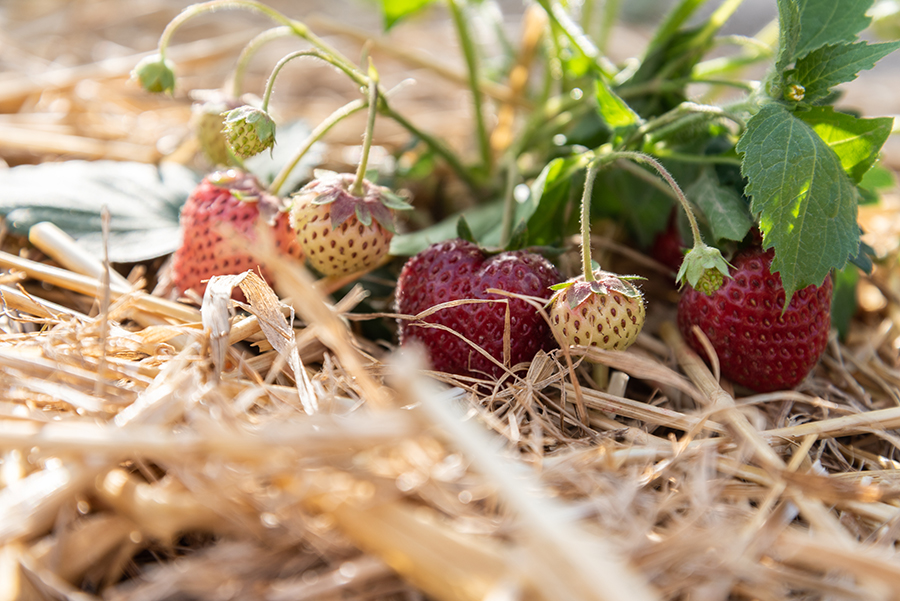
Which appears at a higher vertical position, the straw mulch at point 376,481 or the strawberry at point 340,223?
the strawberry at point 340,223

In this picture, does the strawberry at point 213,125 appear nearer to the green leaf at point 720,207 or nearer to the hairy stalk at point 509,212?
the hairy stalk at point 509,212

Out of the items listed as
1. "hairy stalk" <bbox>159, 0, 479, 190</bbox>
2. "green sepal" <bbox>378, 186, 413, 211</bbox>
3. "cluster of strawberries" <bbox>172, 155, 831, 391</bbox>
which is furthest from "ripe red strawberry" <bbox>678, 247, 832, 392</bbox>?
"hairy stalk" <bbox>159, 0, 479, 190</bbox>

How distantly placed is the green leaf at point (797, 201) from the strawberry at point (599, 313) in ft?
0.59

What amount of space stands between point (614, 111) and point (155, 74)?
0.70 meters

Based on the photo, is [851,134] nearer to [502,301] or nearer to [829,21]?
[829,21]

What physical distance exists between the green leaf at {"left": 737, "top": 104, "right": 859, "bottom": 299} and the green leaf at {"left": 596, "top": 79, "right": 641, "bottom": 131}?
0.16 meters

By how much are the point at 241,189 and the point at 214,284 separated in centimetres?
21

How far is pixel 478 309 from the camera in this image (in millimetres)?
848

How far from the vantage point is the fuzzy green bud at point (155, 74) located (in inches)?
39.8

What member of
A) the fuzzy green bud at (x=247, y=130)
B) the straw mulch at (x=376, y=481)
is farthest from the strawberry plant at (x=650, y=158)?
the straw mulch at (x=376, y=481)

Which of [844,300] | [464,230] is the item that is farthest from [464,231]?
[844,300]

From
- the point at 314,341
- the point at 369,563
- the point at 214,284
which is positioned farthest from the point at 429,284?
the point at 369,563

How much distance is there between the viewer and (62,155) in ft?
4.37

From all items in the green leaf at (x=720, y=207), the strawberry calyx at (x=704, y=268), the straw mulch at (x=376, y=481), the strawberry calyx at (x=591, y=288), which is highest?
the green leaf at (x=720, y=207)
